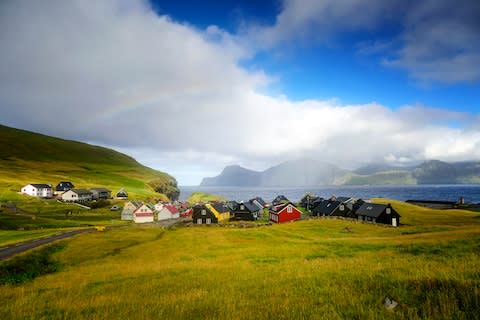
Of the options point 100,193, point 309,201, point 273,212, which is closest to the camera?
point 273,212

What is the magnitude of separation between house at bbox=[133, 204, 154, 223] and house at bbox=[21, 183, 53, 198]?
79.7 meters

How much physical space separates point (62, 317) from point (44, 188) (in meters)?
182

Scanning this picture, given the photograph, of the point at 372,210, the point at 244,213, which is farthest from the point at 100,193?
the point at 372,210

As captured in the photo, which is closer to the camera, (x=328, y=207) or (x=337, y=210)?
(x=337, y=210)

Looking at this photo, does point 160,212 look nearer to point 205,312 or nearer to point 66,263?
point 66,263

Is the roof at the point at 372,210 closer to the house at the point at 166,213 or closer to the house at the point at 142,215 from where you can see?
the house at the point at 166,213

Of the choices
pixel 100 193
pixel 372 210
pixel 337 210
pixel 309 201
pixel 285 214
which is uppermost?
pixel 100 193

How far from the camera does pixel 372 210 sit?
277 ft

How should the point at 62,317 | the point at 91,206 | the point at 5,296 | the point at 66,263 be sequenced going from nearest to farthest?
the point at 62,317 → the point at 5,296 → the point at 66,263 → the point at 91,206

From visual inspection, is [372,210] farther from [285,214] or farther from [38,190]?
[38,190]

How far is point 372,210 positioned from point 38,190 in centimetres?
17285

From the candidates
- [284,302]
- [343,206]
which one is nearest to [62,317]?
[284,302]

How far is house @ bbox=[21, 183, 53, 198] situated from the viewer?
145550mm

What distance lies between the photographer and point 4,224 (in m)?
71.1
